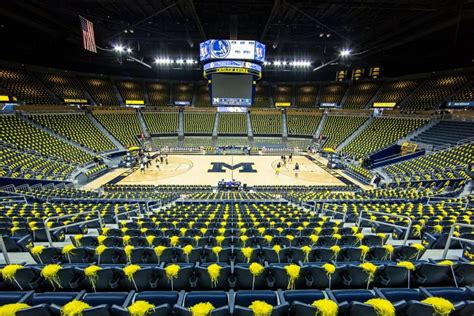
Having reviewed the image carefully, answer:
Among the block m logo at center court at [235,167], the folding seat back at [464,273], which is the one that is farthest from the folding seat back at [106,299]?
the block m logo at center court at [235,167]

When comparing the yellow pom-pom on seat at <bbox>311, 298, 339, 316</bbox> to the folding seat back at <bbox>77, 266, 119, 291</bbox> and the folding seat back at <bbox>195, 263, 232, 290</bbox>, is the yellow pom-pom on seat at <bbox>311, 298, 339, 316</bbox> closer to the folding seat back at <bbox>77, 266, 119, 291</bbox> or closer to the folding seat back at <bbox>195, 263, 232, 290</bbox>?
the folding seat back at <bbox>195, 263, 232, 290</bbox>

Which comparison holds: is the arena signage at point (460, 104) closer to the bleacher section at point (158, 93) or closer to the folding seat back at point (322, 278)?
the folding seat back at point (322, 278)

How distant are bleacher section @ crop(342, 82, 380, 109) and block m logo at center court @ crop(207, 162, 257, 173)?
25.4 m

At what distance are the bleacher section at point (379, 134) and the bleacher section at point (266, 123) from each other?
13.8m

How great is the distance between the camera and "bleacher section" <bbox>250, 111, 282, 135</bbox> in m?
44.0

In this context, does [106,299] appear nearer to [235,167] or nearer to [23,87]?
[235,167]

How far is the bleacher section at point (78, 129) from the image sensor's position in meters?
29.6

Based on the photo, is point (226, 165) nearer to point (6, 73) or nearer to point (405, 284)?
point (405, 284)

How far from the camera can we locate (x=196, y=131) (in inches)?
1702

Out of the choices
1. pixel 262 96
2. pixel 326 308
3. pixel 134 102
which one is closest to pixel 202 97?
pixel 262 96

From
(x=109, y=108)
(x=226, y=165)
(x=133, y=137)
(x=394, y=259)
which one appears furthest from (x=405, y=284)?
(x=109, y=108)

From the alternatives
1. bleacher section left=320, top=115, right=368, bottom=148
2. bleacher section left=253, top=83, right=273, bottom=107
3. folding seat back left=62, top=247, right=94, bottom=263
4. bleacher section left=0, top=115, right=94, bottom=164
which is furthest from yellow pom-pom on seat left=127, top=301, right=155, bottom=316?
bleacher section left=253, top=83, right=273, bottom=107

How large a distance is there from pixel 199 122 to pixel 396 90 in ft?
118

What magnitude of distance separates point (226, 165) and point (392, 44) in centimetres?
2437
